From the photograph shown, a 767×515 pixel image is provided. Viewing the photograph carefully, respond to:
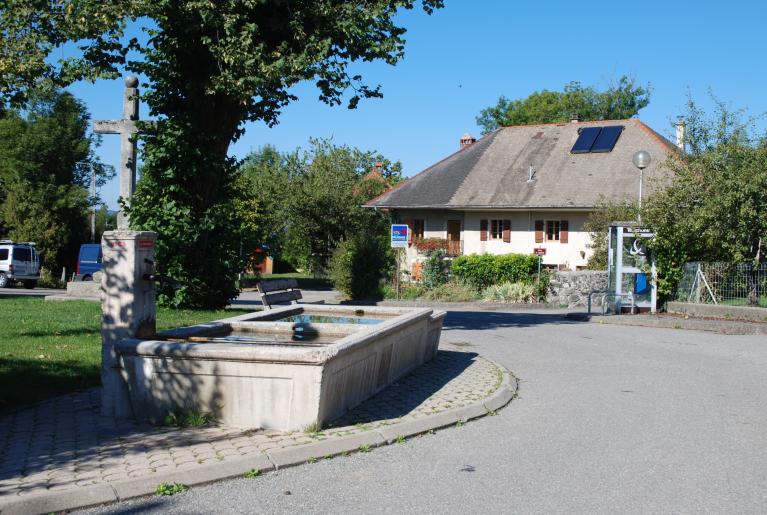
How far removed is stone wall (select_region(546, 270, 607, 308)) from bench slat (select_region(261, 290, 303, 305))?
15512mm

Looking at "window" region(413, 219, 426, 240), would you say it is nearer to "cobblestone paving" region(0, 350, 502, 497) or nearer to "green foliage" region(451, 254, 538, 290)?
"green foliage" region(451, 254, 538, 290)

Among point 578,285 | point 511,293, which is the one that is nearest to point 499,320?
point 511,293

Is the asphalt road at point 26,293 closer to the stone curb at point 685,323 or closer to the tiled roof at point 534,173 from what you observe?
the tiled roof at point 534,173

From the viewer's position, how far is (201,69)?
16641 millimetres

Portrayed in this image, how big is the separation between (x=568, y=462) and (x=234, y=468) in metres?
2.77

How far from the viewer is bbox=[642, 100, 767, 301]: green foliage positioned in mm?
20516

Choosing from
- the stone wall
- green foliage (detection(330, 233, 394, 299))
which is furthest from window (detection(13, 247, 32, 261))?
the stone wall

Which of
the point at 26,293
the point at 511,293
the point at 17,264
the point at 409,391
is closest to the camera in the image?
the point at 409,391

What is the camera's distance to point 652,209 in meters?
21.9

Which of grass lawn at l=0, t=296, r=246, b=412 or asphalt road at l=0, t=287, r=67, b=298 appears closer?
grass lawn at l=0, t=296, r=246, b=412

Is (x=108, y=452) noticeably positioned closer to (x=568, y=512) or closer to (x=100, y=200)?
(x=568, y=512)

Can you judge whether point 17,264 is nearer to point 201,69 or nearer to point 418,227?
point 418,227

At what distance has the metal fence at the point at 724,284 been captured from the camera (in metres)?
20.5

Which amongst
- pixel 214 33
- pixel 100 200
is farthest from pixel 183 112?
pixel 100 200
